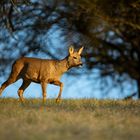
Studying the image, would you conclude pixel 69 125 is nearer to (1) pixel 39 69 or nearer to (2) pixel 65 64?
(1) pixel 39 69

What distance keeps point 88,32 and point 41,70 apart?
1022 cm

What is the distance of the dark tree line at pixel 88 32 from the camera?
82.8 ft

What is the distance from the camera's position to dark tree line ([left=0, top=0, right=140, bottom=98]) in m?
25.2

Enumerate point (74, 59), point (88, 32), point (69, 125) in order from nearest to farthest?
point (69, 125) < point (74, 59) < point (88, 32)

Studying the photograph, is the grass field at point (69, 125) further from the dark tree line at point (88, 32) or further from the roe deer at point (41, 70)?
the dark tree line at point (88, 32)

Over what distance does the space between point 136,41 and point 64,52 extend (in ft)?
10.6

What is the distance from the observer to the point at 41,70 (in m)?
16.7

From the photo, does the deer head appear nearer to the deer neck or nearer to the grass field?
the deer neck

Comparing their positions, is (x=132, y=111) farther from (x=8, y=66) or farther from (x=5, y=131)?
(x=8, y=66)

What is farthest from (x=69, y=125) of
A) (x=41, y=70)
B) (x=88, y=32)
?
(x=88, y=32)

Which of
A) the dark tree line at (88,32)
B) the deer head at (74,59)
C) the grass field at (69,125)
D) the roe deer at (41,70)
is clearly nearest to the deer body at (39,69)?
the roe deer at (41,70)

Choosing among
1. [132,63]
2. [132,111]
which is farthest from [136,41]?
[132,111]

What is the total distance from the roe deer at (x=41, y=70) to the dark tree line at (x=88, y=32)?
715 cm

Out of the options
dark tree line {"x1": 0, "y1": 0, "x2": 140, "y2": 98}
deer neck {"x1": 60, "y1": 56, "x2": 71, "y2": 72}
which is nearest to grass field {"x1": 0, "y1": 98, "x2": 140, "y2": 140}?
deer neck {"x1": 60, "y1": 56, "x2": 71, "y2": 72}
